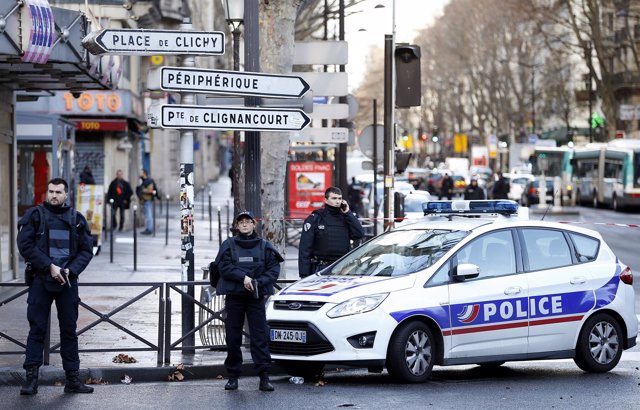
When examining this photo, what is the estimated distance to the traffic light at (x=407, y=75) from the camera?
21.0m

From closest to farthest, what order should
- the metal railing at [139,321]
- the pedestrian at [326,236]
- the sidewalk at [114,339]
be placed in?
the sidewalk at [114,339] < the metal railing at [139,321] < the pedestrian at [326,236]

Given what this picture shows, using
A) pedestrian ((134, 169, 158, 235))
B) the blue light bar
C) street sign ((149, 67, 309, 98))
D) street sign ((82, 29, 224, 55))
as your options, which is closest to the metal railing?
the blue light bar

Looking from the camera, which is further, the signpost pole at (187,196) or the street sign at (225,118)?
the signpost pole at (187,196)

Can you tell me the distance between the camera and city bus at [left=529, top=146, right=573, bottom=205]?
68.9 metres

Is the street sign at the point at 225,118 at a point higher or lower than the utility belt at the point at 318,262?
higher

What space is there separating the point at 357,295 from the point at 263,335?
90 centimetres

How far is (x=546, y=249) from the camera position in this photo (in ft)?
43.7

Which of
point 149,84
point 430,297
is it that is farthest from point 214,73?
point 430,297

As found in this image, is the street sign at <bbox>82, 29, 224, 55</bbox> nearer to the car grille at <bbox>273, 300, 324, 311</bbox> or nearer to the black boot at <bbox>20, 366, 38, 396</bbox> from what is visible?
the car grille at <bbox>273, 300, 324, 311</bbox>

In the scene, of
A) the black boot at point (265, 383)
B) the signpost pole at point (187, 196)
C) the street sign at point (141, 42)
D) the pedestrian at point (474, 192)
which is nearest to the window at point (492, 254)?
the black boot at point (265, 383)

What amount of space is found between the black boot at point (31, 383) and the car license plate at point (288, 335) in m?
2.12

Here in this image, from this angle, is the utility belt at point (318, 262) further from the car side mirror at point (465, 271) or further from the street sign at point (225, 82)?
the car side mirror at point (465, 271)

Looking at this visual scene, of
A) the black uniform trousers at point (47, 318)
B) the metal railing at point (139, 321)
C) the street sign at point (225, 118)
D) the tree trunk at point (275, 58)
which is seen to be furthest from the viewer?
the tree trunk at point (275, 58)

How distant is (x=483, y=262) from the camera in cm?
1288
